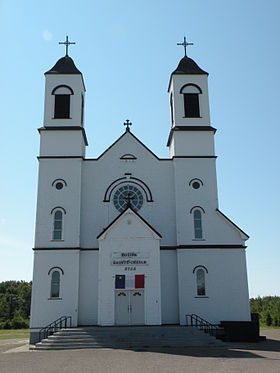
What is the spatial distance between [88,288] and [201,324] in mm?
6972

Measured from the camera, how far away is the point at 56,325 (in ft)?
83.8

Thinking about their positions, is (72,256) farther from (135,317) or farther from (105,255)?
(135,317)

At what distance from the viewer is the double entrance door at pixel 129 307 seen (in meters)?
25.4

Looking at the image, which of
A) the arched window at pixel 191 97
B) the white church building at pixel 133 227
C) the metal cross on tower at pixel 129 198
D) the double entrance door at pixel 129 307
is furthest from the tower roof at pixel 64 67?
the double entrance door at pixel 129 307

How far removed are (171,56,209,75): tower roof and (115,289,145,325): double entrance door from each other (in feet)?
51.0

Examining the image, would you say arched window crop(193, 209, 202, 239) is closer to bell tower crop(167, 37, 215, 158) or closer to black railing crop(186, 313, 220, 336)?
bell tower crop(167, 37, 215, 158)

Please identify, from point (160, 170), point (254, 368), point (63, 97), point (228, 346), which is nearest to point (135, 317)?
point (228, 346)

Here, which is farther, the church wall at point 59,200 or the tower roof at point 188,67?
the tower roof at point 188,67

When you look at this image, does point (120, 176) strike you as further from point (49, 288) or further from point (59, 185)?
point (49, 288)

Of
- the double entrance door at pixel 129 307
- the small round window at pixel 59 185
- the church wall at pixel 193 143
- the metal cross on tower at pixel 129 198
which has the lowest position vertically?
the double entrance door at pixel 129 307

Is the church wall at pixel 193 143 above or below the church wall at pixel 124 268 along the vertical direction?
above

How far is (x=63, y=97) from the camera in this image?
30.6 meters

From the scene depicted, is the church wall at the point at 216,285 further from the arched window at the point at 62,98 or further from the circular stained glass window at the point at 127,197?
the arched window at the point at 62,98

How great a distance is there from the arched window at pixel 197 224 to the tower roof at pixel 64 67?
12.7 m
